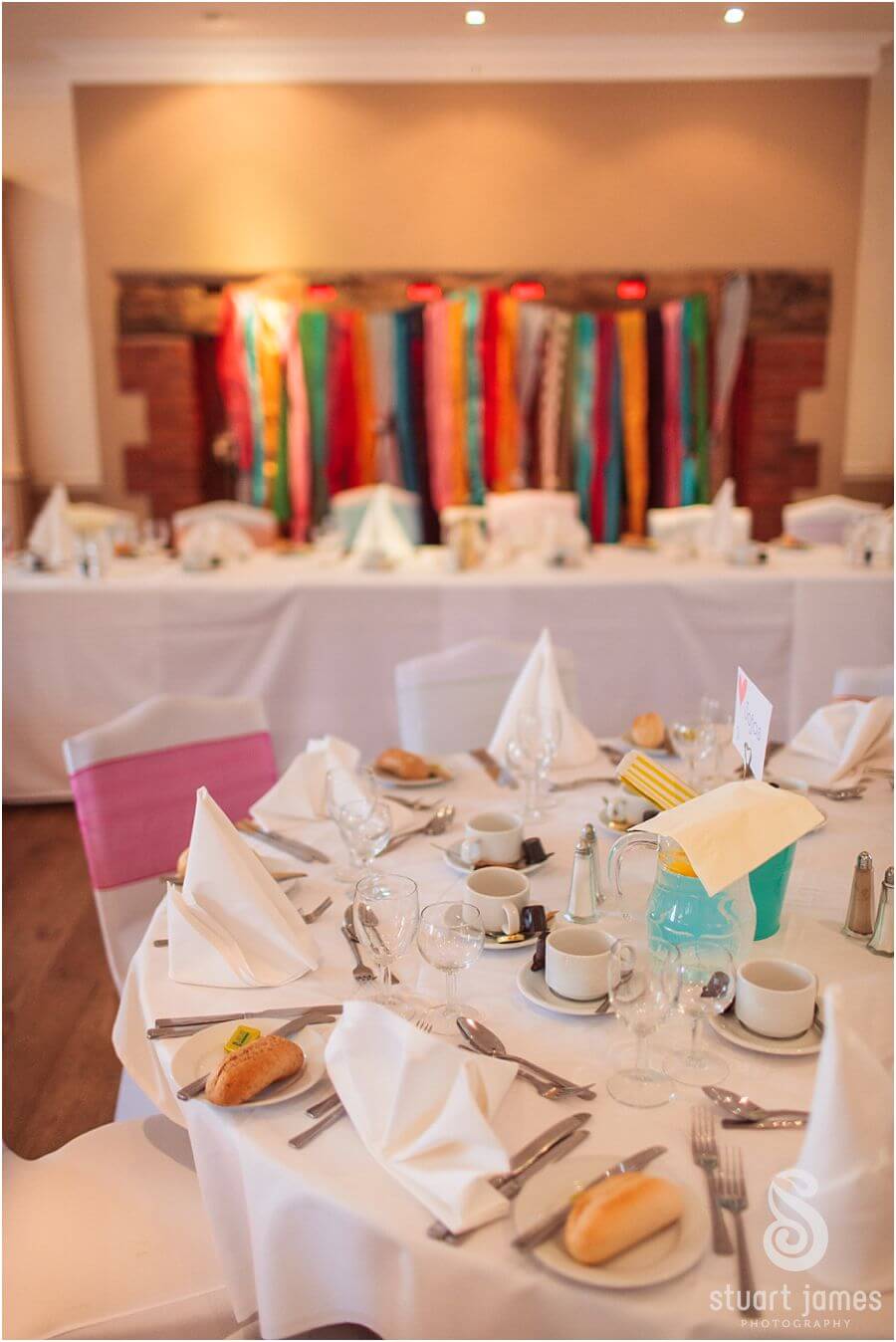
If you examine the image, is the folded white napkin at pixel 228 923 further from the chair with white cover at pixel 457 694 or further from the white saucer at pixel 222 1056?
the chair with white cover at pixel 457 694

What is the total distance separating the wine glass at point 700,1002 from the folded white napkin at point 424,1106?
0.66 ft

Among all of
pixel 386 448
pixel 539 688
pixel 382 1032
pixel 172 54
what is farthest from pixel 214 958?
pixel 172 54

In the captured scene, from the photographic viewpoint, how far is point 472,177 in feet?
18.1

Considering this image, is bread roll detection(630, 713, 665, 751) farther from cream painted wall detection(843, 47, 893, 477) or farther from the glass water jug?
cream painted wall detection(843, 47, 893, 477)

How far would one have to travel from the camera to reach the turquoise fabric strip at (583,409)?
18.7ft

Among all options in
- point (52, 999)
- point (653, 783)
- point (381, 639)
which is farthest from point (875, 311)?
point (52, 999)

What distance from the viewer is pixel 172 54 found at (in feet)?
17.4

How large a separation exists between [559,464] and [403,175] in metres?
1.71

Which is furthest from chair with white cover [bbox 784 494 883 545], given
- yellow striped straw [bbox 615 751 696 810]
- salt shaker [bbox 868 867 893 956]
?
salt shaker [bbox 868 867 893 956]

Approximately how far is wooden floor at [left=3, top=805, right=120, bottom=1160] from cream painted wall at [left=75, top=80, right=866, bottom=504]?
3.31 m

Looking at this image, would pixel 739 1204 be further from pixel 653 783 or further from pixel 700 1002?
pixel 653 783

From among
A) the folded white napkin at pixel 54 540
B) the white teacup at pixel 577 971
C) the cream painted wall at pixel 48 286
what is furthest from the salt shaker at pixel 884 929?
the cream painted wall at pixel 48 286

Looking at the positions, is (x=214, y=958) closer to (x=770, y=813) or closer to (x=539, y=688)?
(x=770, y=813)

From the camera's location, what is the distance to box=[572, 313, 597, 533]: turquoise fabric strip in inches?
224
